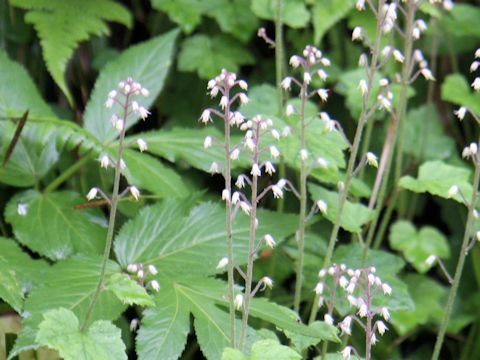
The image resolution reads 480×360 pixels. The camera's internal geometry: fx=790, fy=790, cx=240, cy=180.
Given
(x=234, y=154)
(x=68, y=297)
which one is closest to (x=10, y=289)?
(x=68, y=297)

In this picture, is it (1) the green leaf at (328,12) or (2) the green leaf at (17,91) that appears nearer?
(2) the green leaf at (17,91)

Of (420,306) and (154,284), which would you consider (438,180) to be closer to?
(420,306)

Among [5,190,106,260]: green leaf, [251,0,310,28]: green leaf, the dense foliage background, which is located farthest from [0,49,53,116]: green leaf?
[251,0,310,28]: green leaf

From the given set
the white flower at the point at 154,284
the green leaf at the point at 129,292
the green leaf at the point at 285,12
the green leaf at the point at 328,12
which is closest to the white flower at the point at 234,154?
the green leaf at the point at 129,292

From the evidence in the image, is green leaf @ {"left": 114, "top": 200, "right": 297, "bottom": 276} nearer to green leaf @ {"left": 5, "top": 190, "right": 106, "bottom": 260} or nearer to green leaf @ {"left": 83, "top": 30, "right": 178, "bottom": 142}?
green leaf @ {"left": 5, "top": 190, "right": 106, "bottom": 260}

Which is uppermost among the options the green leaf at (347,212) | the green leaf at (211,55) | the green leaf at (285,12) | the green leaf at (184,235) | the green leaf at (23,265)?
the green leaf at (285,12)

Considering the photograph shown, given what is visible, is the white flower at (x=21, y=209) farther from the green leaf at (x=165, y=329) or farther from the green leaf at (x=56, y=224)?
the green leaf at (x=165, y=329)
